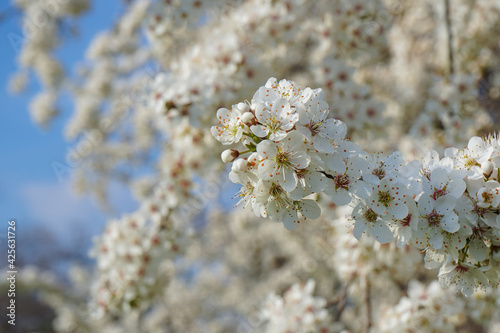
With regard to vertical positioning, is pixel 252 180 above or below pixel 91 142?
below

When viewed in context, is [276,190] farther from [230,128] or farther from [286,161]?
[230,128]

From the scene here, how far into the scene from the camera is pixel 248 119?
1.15 meters

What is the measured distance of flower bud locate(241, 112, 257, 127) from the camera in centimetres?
114

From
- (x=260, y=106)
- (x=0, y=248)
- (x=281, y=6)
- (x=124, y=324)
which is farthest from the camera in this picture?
(x=0, y=248)

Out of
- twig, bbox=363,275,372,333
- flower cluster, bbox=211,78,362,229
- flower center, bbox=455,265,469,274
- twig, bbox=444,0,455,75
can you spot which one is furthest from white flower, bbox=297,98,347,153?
twig, bbox=444,0,455,75

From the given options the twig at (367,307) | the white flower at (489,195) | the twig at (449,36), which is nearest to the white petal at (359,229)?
the white flower at (489,195)

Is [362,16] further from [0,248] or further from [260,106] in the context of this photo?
[0,248]

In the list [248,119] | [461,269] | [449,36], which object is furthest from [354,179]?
[449,36]

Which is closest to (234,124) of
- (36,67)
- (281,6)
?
(281,6)

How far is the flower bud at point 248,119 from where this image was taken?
114 cm

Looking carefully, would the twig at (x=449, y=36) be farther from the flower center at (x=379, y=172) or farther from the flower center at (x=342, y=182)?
the flower center at (x=342, y=182)

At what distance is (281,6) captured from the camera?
3018mm

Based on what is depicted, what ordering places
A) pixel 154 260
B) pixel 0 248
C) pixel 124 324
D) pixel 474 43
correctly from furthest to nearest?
1. pixel 0 248
2. pixel 124 324
3. pixel 474 43
4. pixel 154 260

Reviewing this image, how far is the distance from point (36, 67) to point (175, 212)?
370cm
